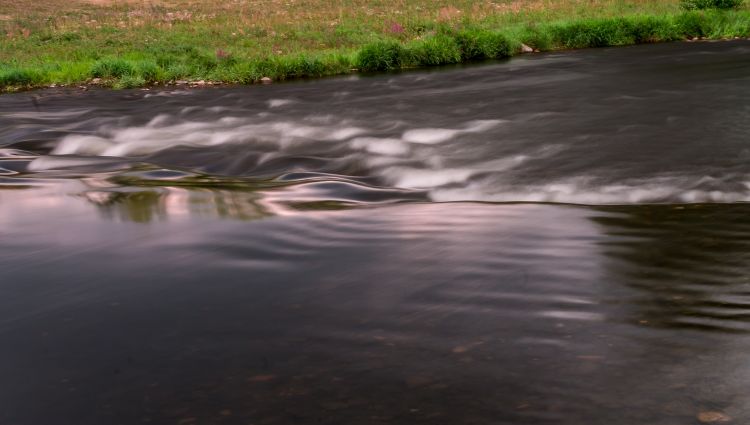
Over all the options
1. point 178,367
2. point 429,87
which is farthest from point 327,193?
point 429,87

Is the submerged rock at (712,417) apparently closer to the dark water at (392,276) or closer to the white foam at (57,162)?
the dark water at (392,276)

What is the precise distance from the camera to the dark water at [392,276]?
3.42 meters

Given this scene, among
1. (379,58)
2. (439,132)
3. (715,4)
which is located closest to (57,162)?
(439,132)

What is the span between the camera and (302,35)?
78.9ft

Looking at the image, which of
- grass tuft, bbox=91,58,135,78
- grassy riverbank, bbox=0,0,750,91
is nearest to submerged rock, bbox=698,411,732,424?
grassy riverbank, bbox=0,0,750,91

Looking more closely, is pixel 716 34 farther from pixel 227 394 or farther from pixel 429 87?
pixel 227 394

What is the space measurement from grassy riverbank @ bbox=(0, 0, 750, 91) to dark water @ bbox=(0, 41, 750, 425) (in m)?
7.33

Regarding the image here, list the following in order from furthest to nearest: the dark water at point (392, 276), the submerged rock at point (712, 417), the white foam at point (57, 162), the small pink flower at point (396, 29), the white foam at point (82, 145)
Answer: the small pink flower at point (396, 29) < the white foam at point (82, 145) < the white foam at point (57, 162) < the dark water at point (392, 276) < the submerged rock at point (712, 417)

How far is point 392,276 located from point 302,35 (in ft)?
66.1

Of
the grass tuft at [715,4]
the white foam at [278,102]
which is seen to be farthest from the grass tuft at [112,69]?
the grass tuft at [715,4]

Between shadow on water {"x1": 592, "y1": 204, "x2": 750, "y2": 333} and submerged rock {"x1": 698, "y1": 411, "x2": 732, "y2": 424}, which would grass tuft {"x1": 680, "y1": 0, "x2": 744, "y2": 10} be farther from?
submerged rock {"x1": 698, "y1": 411, "x2": 732, "y2": 424}

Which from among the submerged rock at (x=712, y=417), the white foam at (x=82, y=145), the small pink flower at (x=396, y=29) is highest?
the small pink flower at (x=396, y=29)

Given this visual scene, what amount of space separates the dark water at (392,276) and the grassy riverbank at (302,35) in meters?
7.33

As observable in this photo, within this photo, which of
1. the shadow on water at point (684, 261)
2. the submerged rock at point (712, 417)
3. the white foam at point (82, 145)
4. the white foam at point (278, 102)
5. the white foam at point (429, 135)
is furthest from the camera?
the white foam at point (278, 102)
